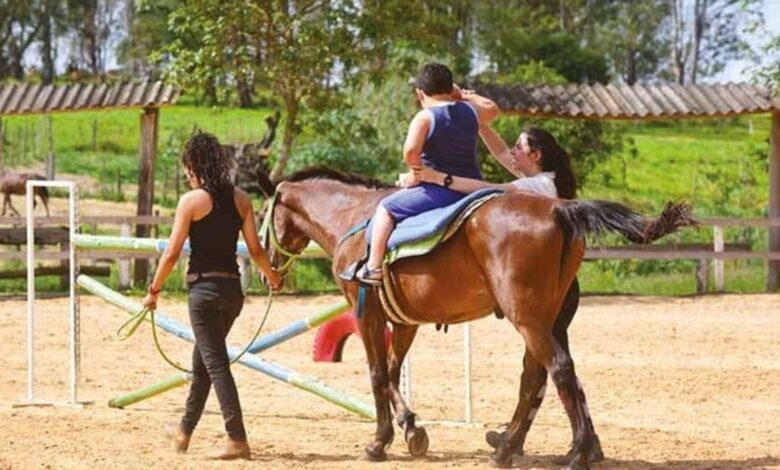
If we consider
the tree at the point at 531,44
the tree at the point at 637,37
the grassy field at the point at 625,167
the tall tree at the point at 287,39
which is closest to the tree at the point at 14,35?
the grassy field at the point at 625,167

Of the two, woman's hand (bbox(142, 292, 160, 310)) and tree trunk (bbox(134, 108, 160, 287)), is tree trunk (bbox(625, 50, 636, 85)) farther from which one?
woman's hand (bbox(142, 292, 160, 310))

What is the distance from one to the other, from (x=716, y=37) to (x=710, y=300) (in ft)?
178

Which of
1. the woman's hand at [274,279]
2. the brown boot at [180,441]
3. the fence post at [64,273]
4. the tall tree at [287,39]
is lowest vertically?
the fence post at [64,273]

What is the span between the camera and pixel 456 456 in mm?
8750

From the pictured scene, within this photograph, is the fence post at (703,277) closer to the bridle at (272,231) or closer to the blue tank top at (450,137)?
the bridle at (272,231)

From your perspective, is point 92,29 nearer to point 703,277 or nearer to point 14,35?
point 14,35

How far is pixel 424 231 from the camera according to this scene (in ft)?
26.7

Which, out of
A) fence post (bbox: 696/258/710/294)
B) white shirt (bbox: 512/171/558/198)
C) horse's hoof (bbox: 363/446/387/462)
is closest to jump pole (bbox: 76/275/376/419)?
horse's hoof (bbox: 363/446/387/462)

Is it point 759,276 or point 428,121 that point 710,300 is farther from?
point 428,121

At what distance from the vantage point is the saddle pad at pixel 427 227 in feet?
26.5

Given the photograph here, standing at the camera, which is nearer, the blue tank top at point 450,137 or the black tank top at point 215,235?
the blue tank top at point 450,137

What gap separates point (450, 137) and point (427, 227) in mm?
496

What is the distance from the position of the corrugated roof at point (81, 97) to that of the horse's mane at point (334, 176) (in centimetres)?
1095

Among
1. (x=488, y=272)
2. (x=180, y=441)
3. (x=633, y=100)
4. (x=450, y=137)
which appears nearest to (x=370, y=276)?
(x=488, y=272)
